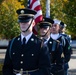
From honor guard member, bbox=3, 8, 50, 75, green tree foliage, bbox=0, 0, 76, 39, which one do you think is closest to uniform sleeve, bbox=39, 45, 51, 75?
honor guard member, bbox=3, 8, 50, 75

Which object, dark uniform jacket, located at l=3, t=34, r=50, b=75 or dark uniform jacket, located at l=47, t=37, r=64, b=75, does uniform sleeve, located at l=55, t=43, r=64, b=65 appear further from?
dark uniform jacket, located at l=3, t=34, r=50, b=75

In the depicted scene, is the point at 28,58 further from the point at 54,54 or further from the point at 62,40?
the point at 62,40

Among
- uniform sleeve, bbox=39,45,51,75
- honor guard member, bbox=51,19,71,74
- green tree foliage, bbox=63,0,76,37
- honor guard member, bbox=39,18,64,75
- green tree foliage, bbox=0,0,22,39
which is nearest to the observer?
uniform sleeve, bbox=39,45,51,75

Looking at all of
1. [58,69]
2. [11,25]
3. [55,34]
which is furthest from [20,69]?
[11,25]

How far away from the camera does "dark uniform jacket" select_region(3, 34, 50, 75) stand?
461cm

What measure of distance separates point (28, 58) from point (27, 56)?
0.03 metres

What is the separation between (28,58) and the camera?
4664mm

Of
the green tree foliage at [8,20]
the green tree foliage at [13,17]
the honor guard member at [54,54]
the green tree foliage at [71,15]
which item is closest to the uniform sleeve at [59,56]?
the honor guard member at [54,54]

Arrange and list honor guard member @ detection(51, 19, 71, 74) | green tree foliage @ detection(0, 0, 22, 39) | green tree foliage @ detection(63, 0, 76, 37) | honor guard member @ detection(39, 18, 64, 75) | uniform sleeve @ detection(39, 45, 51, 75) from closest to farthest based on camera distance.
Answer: uniform sleeve @ detection(39, 45, 51, 75) → honor guard member @ detection(39, 18, 64, 75) → honor guard member @ detection(51, 19, 71, 74) → green tree foliage @ detection(0, 0, 22, 39) → green tree foliage @ detection(63, 0, 76, 37)

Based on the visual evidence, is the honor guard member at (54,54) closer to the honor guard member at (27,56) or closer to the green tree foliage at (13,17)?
the honor guard member at (27,56)

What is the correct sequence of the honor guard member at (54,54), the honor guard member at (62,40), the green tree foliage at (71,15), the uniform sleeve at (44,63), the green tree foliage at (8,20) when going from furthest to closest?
the green tree foliage at (71,15), the green tree foliage at (8,20), the honor guard member at (62,40), the honor guard member at (54,54), the uniform sleeve at (44,63)

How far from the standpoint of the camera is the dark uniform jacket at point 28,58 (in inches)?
181

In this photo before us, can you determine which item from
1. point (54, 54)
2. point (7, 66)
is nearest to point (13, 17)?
point (54, 54)

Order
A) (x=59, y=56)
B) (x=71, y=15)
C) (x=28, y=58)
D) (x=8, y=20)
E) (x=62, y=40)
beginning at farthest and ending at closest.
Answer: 1. (x=71, y=15)
2. (x=8, y=20)
3. (x=62, y=40)
4. (x=59, y=56)
5. (x=28, y=58)
